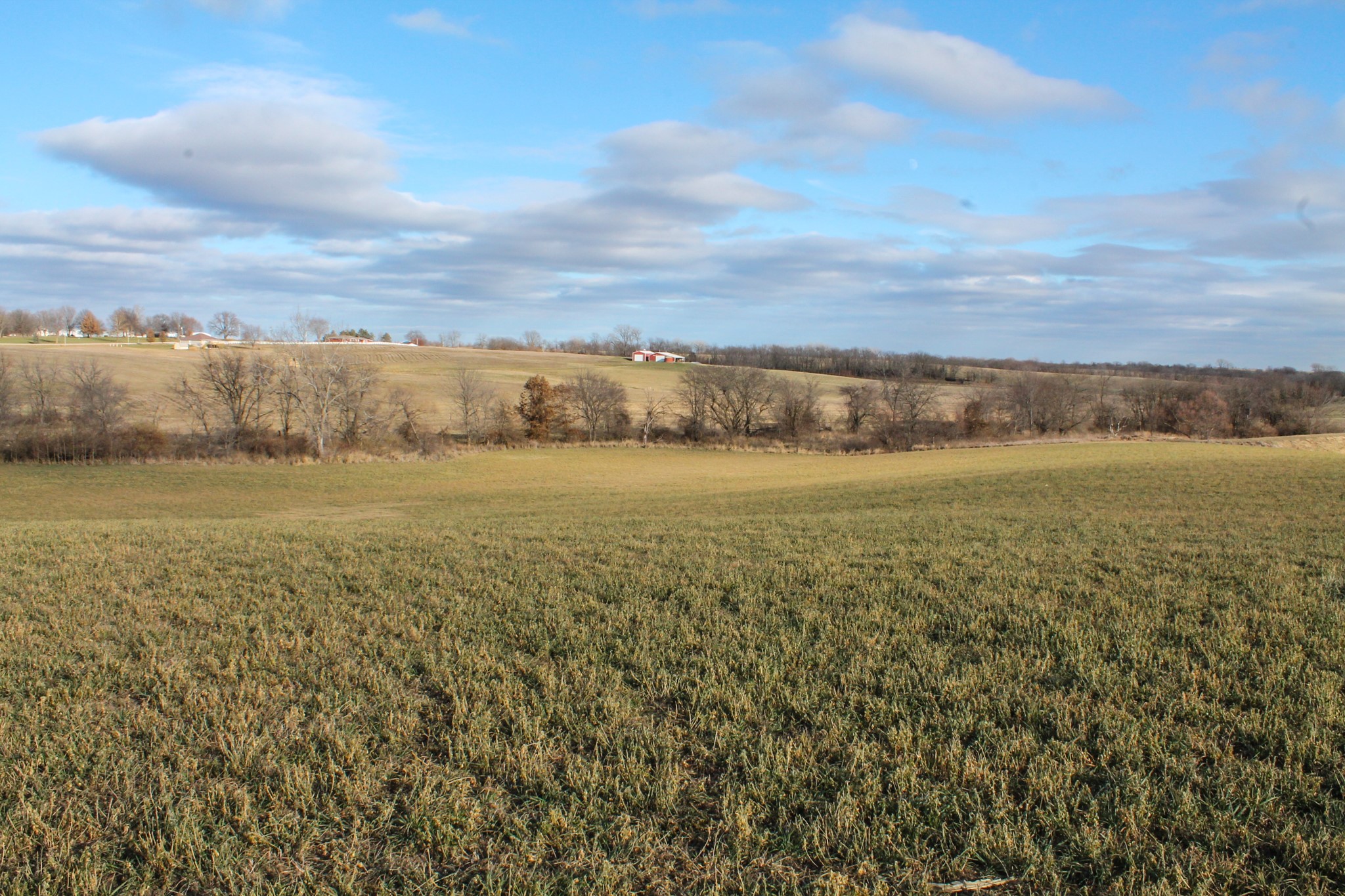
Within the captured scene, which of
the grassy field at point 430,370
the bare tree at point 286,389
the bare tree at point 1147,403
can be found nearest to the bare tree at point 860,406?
the grassy field at point 430,370

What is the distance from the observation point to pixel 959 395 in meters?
82.9

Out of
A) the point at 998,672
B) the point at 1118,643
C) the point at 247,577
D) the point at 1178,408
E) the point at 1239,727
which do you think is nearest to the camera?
the point at 1239,727

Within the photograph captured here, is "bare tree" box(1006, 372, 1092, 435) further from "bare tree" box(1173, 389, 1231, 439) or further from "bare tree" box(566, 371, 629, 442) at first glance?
"bare tree" box(566, 371, 629, 442)

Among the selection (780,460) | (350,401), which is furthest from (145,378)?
(780,460)

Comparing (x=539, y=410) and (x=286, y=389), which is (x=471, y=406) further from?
(x=286, y=389)

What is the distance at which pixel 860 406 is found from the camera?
69.0 meters

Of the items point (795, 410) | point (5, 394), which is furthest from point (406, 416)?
point (795, 410)

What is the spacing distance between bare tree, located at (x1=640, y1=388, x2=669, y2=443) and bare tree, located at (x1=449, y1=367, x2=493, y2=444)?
14230 millimetres

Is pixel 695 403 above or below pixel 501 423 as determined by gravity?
above

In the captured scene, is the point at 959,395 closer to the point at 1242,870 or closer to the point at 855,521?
the point at 855,521

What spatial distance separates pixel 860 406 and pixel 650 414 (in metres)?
20.0

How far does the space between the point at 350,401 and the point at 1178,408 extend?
75165 millimetres

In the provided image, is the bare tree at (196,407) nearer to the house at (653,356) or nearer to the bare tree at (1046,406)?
the bare tree at (1046,406)

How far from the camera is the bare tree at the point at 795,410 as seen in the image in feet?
225
